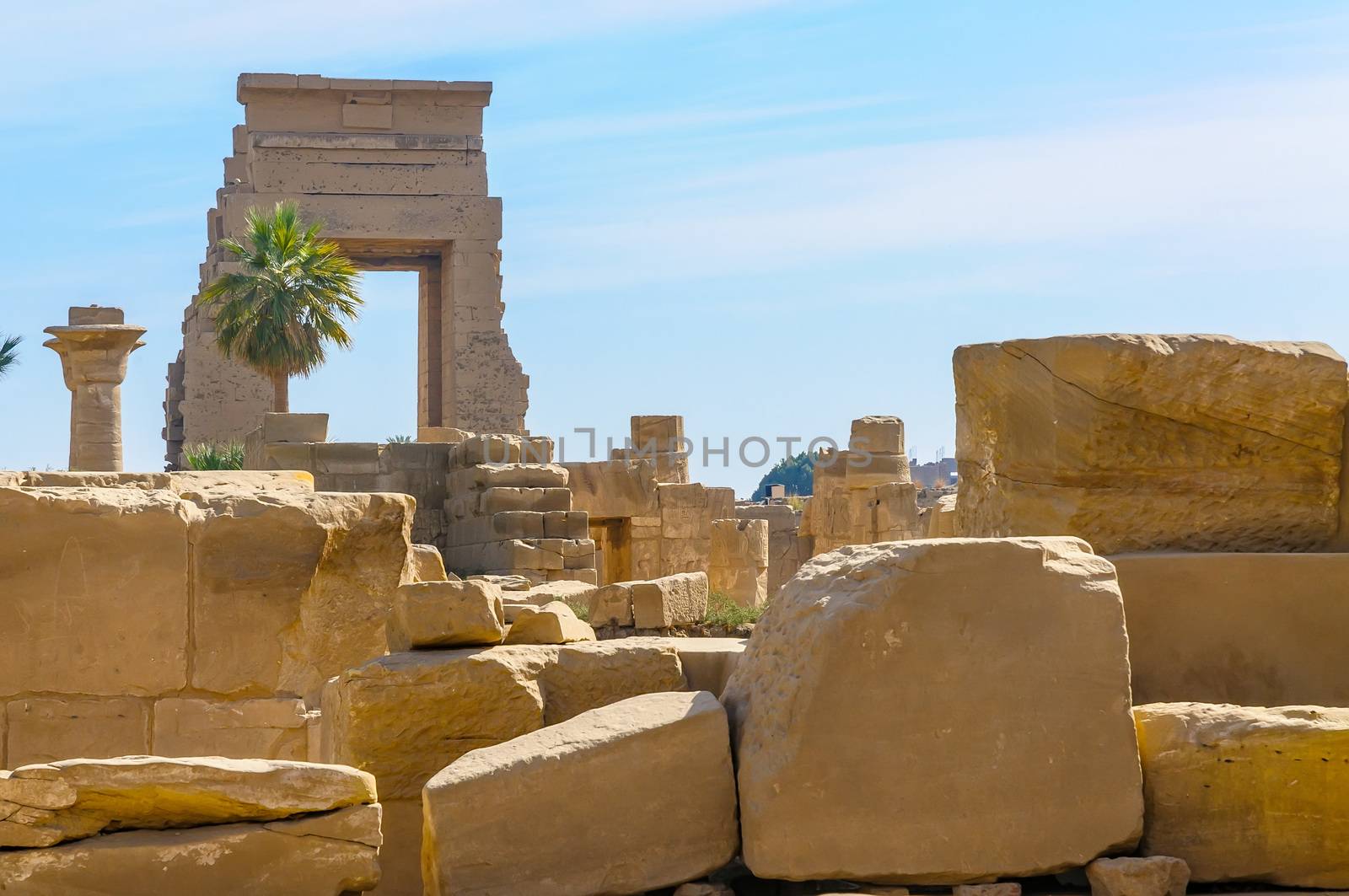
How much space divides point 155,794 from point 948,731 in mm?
1558

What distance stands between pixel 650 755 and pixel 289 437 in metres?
12.5

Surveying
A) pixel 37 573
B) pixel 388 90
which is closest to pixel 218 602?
pixel 37 573

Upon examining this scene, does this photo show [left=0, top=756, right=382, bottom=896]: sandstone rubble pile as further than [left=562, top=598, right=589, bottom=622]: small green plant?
No

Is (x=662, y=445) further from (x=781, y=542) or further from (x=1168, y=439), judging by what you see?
(x=1168, y=439)

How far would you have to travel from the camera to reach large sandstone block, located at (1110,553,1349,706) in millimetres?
3705

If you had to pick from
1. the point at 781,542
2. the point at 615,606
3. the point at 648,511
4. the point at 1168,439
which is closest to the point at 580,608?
the point at 615,606

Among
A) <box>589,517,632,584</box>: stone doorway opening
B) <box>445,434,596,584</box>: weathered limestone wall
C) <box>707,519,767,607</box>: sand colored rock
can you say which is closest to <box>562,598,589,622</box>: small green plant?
<box>445,434,596,584</box>: weathered limestone wall

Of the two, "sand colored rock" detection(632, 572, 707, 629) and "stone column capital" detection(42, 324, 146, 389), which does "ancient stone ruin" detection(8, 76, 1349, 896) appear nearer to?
"sand colored rock" detection(632, 572, 707, 629)

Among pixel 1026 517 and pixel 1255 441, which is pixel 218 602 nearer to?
pixel 1026 517

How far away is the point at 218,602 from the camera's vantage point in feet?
13.4

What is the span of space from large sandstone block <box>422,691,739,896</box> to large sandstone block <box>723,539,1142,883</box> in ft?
0.30

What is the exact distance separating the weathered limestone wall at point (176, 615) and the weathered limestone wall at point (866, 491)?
1578 cm

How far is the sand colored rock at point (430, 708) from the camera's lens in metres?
3.51

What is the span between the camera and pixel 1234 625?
3727mm
